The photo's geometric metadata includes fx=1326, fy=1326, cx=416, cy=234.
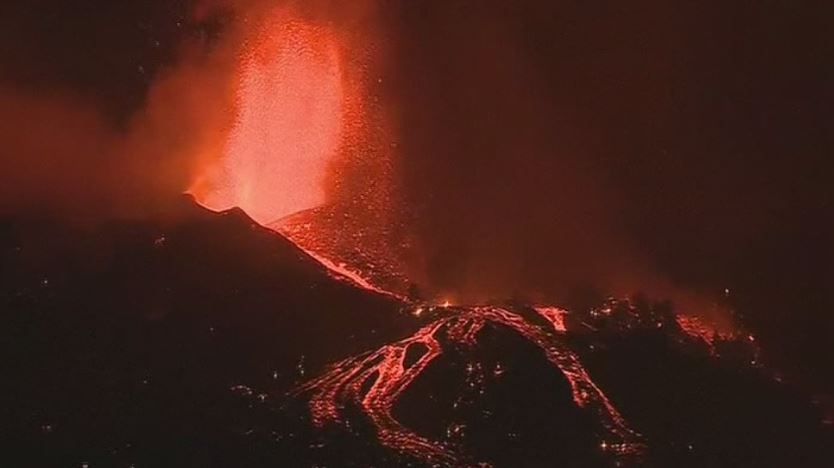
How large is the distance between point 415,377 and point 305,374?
85cm

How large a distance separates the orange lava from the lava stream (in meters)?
3.76

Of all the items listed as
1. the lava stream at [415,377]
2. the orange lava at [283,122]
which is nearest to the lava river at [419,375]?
the lava stream at [415,377]

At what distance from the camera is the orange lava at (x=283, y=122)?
14.9 meters

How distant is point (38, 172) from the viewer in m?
14.2

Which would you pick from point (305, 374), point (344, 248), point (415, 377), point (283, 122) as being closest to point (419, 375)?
point (415, 377)

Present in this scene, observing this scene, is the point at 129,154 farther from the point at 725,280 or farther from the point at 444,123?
the point at 725,280

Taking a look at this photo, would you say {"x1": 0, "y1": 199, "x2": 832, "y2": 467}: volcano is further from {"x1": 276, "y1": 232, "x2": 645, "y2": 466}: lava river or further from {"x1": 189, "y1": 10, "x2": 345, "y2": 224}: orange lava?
{"x1": 189, "y1": 10, "x2": 345, "y2": 224}: orange lava

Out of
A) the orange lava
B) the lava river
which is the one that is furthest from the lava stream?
the orange lava

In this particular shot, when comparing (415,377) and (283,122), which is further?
(283,122)

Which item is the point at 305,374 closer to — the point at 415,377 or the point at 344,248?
the point at 415,377

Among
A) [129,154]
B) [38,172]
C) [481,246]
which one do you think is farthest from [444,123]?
[38,172]

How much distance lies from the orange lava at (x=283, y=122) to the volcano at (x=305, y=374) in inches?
99.7

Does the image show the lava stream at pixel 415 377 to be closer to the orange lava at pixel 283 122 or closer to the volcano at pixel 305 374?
the volcano at pixel 305 374

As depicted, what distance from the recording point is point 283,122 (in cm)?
1561
